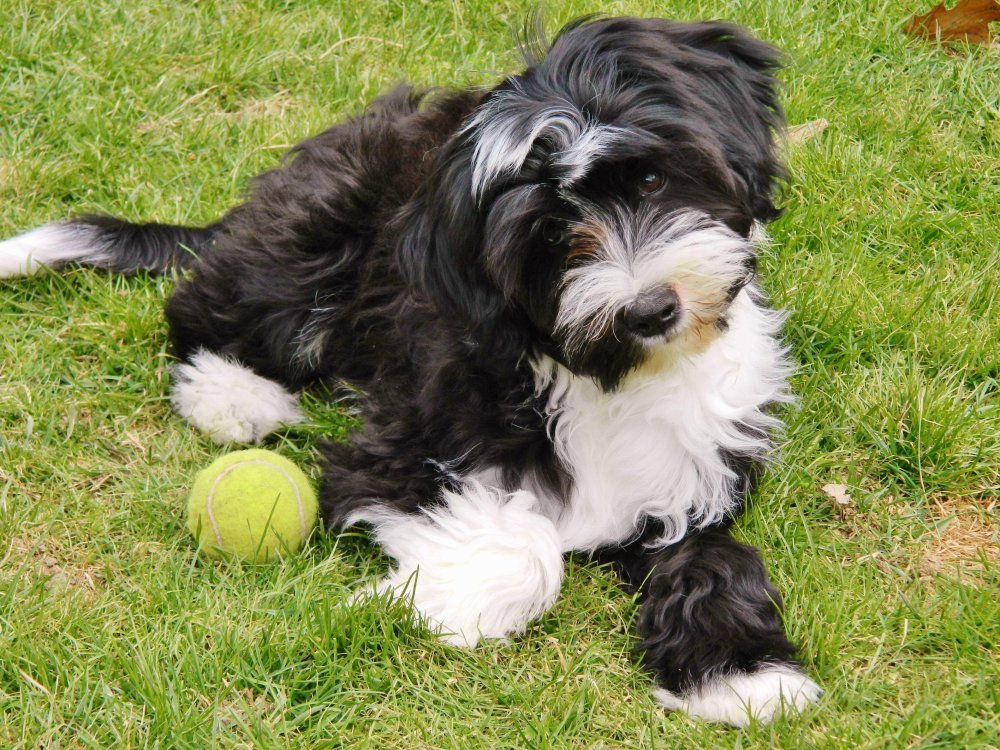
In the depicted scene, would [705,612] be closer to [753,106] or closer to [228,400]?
[753,106]

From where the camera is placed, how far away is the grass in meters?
2.74

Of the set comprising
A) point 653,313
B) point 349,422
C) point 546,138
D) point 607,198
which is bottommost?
point 349,422

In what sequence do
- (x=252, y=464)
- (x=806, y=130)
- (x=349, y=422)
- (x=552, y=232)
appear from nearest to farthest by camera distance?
1. (x=552, y=232)
2. (x=252, y=464)
3. (x=349, y=422)
4. (x=806, y=130)

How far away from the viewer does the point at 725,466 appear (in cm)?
314

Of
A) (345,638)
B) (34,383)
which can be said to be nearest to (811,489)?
(345,638)

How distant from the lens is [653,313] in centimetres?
265

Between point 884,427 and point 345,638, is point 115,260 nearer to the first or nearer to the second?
point 345,638

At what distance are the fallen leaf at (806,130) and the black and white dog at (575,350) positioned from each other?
1.33m

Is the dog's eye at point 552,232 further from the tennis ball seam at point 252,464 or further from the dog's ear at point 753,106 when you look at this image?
the tennis ball seam at point 252,464

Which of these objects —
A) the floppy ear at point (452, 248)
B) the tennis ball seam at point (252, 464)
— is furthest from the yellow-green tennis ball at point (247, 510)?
the floppy ear at point (452, 248)

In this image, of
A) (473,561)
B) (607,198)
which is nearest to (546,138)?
(607,198)

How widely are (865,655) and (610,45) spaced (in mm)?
1540

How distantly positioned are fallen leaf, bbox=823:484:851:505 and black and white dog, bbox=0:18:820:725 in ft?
0.88

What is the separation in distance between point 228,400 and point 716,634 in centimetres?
173
